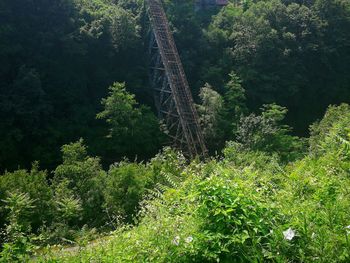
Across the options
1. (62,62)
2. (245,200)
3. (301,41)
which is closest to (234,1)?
(301,41)

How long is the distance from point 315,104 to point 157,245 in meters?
23.7

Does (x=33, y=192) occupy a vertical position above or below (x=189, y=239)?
below

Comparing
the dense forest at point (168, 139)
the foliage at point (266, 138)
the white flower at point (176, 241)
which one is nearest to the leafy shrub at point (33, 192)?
the dense forest at point (168, 139)

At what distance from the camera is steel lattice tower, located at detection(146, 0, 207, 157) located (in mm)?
17531

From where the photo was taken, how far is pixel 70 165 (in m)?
11.6

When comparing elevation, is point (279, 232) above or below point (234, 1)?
below

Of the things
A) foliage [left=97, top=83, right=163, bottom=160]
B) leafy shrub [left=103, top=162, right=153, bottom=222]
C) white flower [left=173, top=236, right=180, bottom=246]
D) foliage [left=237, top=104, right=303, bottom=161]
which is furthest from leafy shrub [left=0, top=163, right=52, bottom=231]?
foliage [left=237, top=104, right=303, bottom=161]

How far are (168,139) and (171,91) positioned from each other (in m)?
2.43

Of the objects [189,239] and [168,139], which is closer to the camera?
[189,239]

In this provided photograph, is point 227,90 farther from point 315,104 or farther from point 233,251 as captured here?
point 233,251

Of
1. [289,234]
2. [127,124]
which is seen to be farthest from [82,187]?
[289,234]

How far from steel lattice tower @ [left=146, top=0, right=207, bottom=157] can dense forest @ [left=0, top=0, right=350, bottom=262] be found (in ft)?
2.67

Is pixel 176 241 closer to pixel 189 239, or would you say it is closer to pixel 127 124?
pixel 189 239

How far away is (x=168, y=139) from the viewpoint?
18.2m
